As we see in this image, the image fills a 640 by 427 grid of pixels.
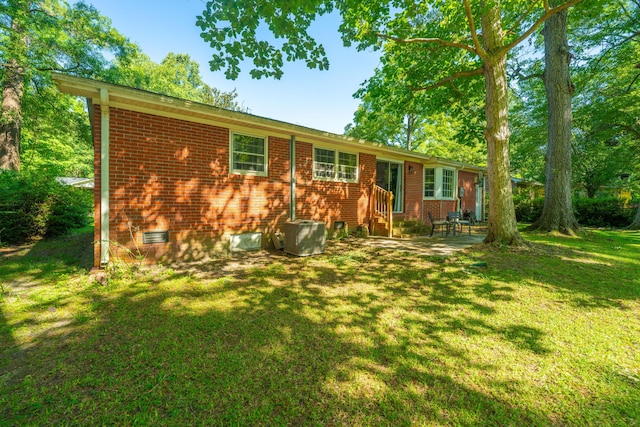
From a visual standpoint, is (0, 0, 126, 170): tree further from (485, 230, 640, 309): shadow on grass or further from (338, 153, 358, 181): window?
(485, 230, 640, 309): shadow on grass

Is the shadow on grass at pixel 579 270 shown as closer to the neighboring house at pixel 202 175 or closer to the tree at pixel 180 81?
the neighboring house at pixel 202 175

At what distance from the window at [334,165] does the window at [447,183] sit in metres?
5.71

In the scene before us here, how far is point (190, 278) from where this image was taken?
457cm

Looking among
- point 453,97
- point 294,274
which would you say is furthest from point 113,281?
point 453,97

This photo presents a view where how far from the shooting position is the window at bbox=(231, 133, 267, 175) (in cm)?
649

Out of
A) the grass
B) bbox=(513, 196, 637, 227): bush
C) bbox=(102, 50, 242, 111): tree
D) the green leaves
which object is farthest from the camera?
bbox=(102, 50, 242, 111): tree

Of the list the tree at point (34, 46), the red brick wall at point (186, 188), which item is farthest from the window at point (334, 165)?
the tree at point (34, 46)

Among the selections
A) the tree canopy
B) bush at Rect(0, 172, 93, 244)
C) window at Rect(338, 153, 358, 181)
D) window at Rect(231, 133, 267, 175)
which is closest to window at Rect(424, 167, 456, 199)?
window at Rect(338, 153, 358, 181)

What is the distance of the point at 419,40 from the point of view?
6.84 m

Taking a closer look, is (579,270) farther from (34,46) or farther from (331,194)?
(34,46)

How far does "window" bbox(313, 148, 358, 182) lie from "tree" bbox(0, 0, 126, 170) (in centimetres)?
1146

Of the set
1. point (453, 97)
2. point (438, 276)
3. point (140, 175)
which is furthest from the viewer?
point (453, 97)

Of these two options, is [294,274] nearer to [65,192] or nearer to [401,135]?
[65,192]

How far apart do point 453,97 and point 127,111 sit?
34.1 feet
